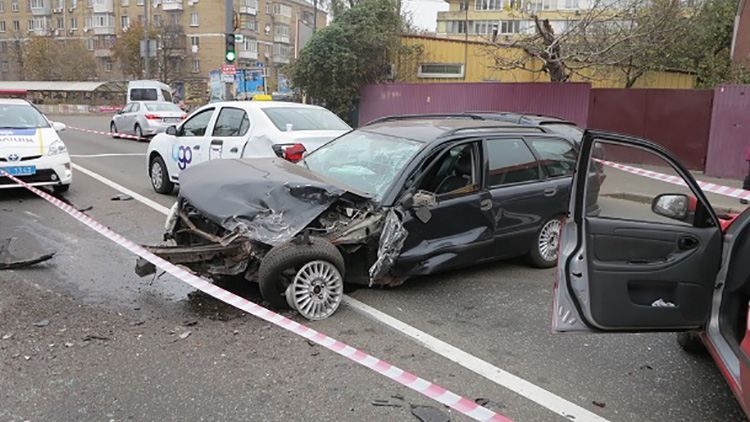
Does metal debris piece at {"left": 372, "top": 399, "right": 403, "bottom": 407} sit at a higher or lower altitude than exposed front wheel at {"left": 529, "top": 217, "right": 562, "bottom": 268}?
lower

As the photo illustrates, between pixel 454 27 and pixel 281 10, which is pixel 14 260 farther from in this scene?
pixel 281 10

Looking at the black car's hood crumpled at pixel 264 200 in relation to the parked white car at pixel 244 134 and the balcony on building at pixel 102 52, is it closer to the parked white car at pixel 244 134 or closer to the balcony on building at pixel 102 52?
the parked white car at pixel 244 134

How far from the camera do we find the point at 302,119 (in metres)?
8.45

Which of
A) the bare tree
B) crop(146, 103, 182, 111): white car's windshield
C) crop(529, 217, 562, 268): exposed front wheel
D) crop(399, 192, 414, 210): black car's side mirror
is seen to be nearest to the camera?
crop(399, 192, 414, 210): black car's side mirror

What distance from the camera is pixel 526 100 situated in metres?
17.7

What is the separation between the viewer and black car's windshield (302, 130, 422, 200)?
5117 mm

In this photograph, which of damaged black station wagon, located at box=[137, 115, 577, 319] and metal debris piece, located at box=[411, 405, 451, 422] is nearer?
metal debris piece, located at box=[411, 405, 451, 422]

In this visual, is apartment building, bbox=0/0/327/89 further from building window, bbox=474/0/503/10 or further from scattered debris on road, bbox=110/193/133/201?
scattered debris on road, bbox=110/193/133/201

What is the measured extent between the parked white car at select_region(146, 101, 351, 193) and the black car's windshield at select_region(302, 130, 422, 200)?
1.66 m

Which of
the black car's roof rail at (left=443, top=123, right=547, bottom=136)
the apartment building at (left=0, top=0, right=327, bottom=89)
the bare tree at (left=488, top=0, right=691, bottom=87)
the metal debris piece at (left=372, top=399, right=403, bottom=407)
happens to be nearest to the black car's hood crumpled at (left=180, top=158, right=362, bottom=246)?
the black car's roof rail at (left=443, top=123, right=547, bottom=136)

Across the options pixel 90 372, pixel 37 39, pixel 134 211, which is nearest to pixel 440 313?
pixel 90 372

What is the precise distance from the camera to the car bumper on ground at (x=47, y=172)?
844 centimetres

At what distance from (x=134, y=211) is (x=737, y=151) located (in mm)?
12894

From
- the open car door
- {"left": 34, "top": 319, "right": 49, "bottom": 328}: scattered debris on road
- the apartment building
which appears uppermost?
the apartment building
